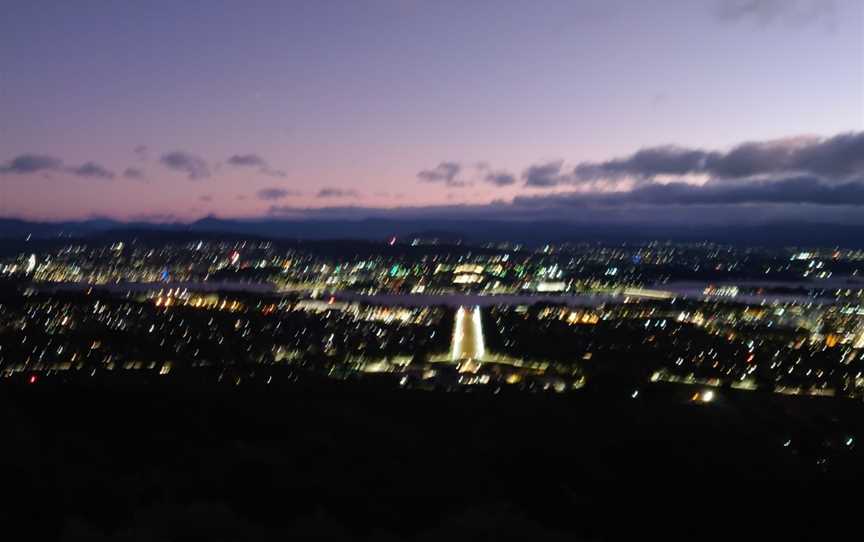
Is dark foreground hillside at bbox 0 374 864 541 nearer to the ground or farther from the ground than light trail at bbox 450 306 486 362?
farther from the ground

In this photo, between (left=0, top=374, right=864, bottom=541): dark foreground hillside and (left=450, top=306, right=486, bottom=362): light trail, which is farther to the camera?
(left=450, top=306, right=486, bottom=362): light trail

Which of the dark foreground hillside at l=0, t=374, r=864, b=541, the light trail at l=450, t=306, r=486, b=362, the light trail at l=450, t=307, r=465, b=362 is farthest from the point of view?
the light trail at l=450, t=307, r=465, b=362

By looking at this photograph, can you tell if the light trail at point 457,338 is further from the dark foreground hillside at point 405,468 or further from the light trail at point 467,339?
the dark foreground hillside at point 405,468

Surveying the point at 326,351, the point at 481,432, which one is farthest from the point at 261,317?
the point at 481,432

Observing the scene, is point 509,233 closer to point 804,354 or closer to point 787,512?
point 804,354

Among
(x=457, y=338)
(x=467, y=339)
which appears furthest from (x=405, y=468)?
(x=457, y=338)

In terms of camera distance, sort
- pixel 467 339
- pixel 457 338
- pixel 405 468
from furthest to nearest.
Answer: pixel 457 338 < pixel 467 339 < pixel 405 468

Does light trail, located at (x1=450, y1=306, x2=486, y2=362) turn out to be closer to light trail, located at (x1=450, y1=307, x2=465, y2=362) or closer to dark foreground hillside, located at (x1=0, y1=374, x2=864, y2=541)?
light trail, located at (x1=450, y1=307, x2=465, y2=362)

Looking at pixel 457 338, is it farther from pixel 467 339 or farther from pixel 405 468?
pixel 405 468

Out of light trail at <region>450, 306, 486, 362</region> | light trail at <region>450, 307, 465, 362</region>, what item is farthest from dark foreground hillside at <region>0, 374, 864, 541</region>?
light trail at <region>450, 307, 465, 362</region>
